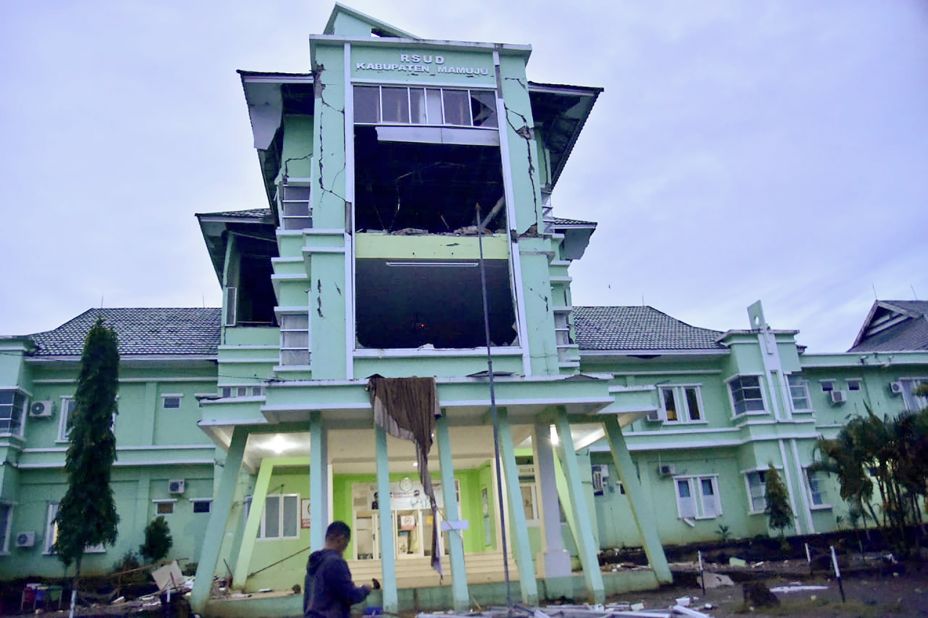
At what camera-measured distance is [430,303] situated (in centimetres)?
2322

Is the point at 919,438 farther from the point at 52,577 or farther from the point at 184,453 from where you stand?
the point at 52,577

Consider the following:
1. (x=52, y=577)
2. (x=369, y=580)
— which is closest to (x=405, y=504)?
(x=369, y=580)

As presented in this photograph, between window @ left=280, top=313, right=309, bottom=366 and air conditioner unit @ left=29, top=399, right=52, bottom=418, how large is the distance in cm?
1029

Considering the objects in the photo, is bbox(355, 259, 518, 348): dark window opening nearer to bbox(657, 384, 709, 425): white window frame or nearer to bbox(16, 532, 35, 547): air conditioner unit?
bbox(657, 384, 709, 425): white window frame

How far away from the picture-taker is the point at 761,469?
84.6ft

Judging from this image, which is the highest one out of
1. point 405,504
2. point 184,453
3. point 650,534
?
point 184,453

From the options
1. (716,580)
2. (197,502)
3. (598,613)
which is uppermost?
(197,502)

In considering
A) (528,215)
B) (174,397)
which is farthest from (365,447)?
(174,397)

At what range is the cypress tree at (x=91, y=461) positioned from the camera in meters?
→ 18.2

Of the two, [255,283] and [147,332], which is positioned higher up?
A: [255,283]

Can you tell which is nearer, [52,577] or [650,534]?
[650,534]

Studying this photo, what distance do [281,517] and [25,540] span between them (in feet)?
25.9

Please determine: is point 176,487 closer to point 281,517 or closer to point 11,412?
point 281,517

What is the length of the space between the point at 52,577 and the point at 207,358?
26.2 feet
